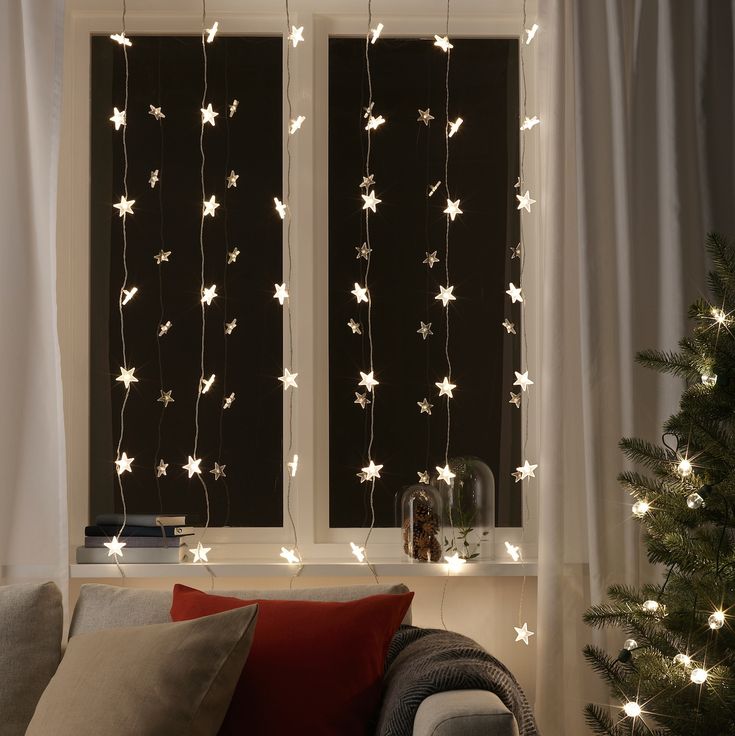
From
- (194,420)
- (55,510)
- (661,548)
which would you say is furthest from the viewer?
(194,420)

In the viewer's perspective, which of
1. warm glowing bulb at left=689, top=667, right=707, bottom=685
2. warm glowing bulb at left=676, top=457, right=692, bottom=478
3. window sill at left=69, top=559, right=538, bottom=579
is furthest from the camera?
window sill at left=69, top=559, right=538, bottom=579

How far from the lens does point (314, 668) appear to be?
6.59ft

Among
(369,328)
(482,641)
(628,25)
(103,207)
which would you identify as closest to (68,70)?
(103,207)

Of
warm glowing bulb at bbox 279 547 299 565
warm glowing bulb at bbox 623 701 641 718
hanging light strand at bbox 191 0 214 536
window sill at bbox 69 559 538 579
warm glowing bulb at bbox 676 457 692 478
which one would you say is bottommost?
warm glowing bulb at bbox 623 701 641 718

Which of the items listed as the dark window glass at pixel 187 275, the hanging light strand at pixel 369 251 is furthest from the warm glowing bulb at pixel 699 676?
the dark window glass at pixel 187 275

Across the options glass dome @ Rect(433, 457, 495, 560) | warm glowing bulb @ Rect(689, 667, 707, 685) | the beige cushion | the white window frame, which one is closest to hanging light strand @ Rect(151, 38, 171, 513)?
the white window frame

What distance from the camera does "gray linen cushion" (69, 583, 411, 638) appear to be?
7.35 feet

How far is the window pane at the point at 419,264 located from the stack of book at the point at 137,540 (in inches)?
22.5

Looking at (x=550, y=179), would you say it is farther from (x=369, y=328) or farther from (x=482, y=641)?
(x=482, y=641)

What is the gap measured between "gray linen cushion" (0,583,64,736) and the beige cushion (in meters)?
0.22

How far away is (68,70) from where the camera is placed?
123 inches

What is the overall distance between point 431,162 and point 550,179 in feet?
1.63

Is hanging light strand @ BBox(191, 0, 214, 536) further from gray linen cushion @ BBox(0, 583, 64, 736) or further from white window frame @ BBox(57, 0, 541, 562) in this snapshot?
gray linen cushion @ BBox(0, 583, 64, 736)

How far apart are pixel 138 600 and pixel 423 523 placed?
3.17ft
